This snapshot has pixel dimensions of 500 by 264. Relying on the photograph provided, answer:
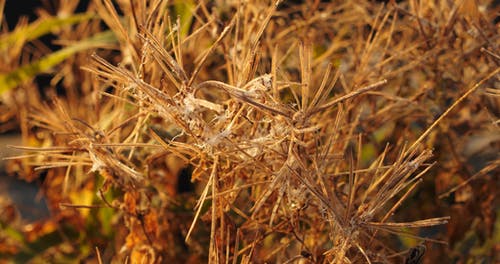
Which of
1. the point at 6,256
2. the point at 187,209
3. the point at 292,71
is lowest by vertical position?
the point at 6,256

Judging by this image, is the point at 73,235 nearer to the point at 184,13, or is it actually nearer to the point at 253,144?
the point at 184,13

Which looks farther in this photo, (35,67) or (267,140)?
(35,67)

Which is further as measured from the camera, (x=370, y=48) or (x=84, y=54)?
(x=84, y=54)

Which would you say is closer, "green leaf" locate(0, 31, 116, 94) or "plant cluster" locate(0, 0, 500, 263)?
"plant cluster" locate(0, 0, 500, 263)

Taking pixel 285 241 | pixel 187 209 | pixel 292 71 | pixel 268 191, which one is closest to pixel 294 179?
pixel 268 191

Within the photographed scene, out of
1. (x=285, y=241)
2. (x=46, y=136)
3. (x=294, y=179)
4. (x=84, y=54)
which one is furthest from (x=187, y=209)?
(x=84, y=54)

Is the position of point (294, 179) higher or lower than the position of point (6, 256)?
higher

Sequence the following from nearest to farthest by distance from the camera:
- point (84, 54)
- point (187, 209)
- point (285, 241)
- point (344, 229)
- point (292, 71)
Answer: point (344, 229) → point (285, 241) → point (187, 209) → point (292, 71) → point (84, 54)

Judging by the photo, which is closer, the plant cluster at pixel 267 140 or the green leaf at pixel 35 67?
the plant cluster at pixel 267 140

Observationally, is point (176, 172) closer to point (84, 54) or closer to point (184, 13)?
point (184, 13)

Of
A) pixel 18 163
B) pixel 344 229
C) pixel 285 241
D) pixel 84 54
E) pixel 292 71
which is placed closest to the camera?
pixel 344 229
